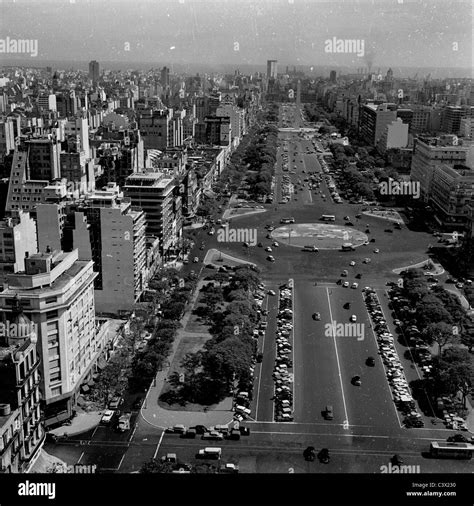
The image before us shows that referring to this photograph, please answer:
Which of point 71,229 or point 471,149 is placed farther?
point 471,149

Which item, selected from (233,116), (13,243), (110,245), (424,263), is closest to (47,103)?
(233,116)

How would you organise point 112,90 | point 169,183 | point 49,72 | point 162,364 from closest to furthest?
point 162,364 < point 169,183 < point 112,90 < point 49,72

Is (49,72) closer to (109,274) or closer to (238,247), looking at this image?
(238,247)

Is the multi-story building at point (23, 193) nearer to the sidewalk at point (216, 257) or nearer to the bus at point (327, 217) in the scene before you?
the sidewalk at point (216, 257)

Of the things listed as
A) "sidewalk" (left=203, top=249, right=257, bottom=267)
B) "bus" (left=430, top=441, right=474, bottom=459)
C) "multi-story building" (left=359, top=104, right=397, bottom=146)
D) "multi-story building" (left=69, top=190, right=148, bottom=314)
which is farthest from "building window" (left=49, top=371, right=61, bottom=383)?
"multi-story building" (left=359, top=104, right=397, bottom=146)

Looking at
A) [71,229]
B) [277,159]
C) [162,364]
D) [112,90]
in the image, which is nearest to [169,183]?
[71,229]

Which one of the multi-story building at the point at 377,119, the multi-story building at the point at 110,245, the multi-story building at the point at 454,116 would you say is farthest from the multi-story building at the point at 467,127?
the multi-story building at the point at 110,245

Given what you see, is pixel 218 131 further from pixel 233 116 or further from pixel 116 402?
pixel 116 402

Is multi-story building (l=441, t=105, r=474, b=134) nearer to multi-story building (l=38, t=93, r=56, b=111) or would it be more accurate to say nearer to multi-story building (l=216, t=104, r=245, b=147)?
multi-story building (l=216, t=104, r=245, b=147)
